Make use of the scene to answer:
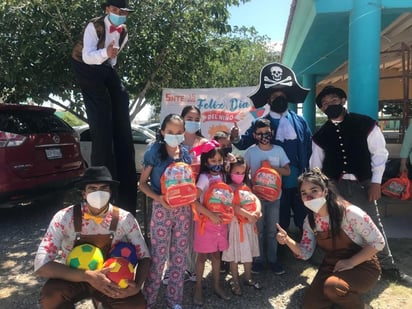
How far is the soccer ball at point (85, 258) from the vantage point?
2.65 m

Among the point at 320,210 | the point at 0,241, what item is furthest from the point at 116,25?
the point at 0,241

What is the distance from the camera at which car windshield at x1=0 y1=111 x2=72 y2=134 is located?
5418 mm

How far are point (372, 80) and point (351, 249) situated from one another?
2.08 m

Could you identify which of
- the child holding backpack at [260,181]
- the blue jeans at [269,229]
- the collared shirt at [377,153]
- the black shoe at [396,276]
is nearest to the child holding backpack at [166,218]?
the child holding backpack at [260,181]

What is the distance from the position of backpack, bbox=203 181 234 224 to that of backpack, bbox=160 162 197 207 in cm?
24

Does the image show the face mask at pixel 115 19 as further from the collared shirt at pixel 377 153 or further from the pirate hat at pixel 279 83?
the collared shirt at pixel 377 153

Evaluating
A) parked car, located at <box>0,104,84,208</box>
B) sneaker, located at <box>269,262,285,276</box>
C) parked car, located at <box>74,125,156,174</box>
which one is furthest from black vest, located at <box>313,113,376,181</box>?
parked car, located at <box>74,125,156,174</box>

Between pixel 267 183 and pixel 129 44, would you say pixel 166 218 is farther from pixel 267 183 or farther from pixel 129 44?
pixel 129 44

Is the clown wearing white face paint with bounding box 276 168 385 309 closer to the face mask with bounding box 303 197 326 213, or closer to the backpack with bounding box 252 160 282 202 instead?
the face mask with bounding box 303 197 326 213

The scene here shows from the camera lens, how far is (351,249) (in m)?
3.02

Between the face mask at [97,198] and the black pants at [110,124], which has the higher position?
the black pants at [110,124]

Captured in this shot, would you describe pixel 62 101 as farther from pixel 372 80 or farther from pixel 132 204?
pixel 372 80

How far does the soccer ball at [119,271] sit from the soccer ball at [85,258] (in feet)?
0.20

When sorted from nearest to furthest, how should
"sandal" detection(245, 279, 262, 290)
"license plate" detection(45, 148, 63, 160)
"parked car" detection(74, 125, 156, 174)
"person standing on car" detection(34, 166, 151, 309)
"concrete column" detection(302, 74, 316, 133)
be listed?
1. "person standing on car" detection(34, 166, 151, 309)
2. "sandal" detection(245, 279, 262, 290)
3. "license plate" detection(45, 148, 63, 160)
4. "parked car" detection(74, 125, 156, 174)
5. "concrete column" detection(302, 74, 316, 133)
